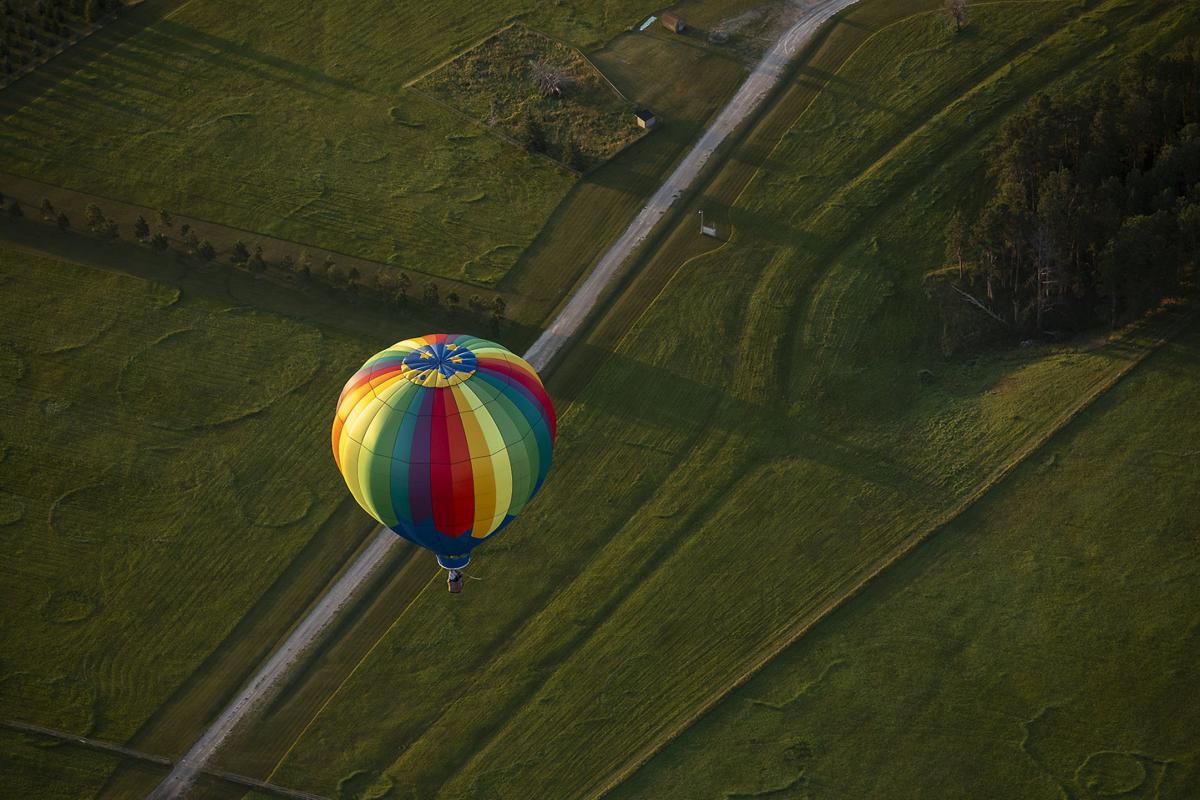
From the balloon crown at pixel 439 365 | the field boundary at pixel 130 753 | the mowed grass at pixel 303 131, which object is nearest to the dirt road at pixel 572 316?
the field boundary at pixel 130 753

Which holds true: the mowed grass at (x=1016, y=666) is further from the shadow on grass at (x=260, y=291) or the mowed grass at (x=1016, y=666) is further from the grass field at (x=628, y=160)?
the grass field at (x=628, y=160)

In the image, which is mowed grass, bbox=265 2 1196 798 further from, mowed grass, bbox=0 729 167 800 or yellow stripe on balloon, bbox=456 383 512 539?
yellow stripe on balloon, bbox=456 383 512 539

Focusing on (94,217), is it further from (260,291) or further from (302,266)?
(302,266)

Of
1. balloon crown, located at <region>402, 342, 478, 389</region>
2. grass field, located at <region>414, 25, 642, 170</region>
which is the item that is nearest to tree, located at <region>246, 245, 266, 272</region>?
grass field, located at <region>414, 25, 642, 170</region>

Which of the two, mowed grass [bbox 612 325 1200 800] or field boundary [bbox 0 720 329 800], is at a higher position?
mowed grass [bbox 612 325 1200 800]

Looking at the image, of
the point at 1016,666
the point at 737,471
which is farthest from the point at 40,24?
the point at 1016,666

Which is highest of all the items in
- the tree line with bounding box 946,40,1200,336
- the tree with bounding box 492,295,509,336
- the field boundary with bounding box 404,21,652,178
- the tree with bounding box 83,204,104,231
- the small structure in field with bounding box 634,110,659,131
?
the tree line with bounding box 946,40,1200,336

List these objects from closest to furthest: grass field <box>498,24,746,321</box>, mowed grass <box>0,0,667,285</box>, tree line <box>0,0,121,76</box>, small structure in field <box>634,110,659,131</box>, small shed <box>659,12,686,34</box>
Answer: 1. grass field <box>498,24,746,321</box>
2. mowed grass <box>0,0,667,285</box>
3. small structure in field <box>634,110,659,131</box>
4. small shed <box>659,12,686,34</box>
5. tree line <box>0,0,121,76</box>
